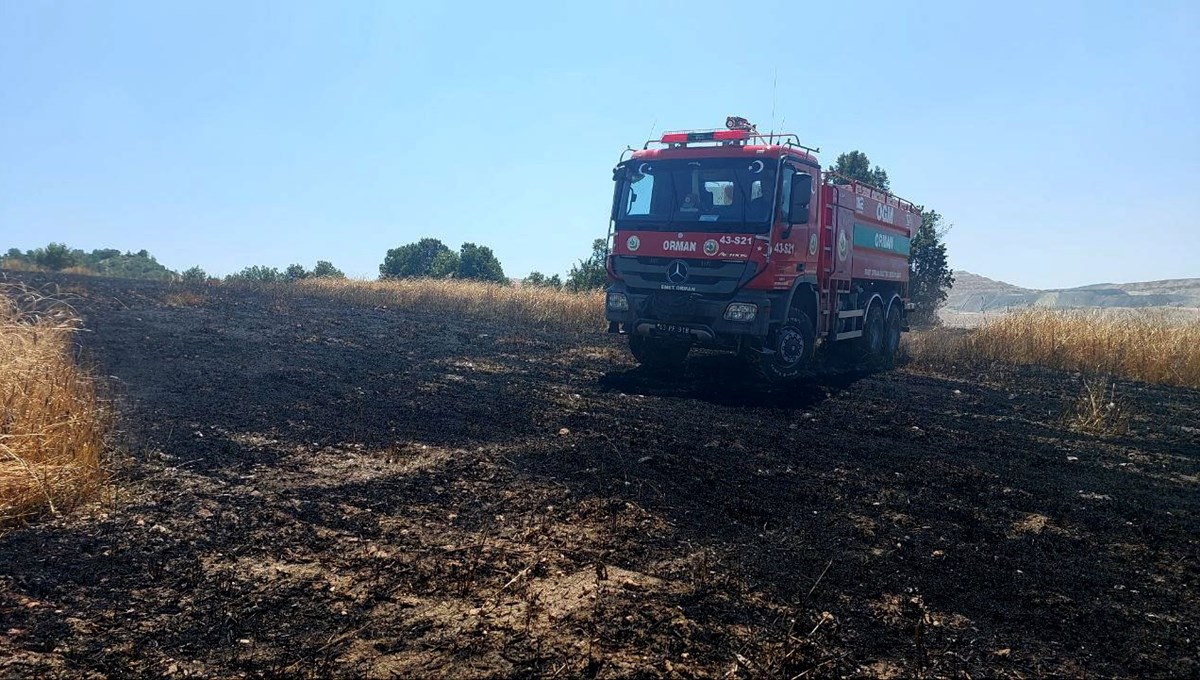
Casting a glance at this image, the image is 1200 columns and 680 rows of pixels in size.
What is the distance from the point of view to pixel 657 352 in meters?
11.9

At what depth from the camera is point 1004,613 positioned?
3633 millimetres

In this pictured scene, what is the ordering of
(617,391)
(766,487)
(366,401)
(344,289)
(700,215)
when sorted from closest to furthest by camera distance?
(766,487) < (366,401) < (617,391) < (700,215) < (344,289)

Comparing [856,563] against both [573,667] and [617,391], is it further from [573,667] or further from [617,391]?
[617,391]

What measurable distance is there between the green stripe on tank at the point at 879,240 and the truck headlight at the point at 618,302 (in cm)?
463

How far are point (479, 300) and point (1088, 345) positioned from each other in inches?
623

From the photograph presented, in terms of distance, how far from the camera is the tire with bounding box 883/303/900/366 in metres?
14.7

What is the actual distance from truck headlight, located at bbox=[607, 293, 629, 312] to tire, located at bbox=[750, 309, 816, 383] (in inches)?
78.5

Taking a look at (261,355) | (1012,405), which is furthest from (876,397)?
(261,355)

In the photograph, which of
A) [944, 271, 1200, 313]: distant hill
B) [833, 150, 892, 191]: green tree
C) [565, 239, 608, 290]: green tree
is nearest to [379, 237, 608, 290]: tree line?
[565, 239, 608, 290]: green tree

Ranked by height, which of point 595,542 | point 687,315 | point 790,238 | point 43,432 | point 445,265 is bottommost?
point 595,542

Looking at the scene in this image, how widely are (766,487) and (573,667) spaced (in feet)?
10.1

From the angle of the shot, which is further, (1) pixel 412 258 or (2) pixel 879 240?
(1) pixel 412 258

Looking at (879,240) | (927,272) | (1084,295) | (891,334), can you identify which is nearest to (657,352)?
(879,240)

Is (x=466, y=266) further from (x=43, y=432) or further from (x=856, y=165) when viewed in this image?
(x=43, y=432)
